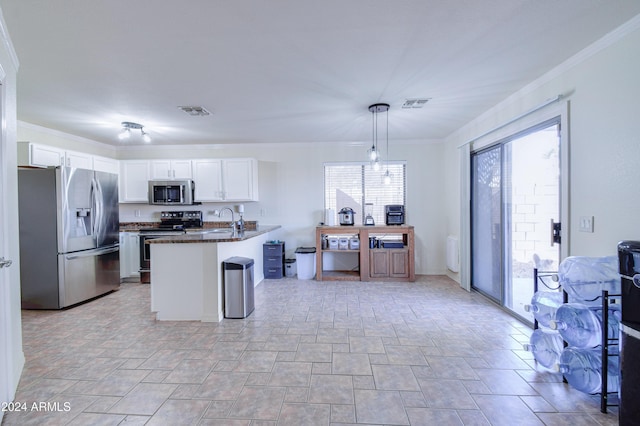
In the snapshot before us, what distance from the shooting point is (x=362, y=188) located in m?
5.41

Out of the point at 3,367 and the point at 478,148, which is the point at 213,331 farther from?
the point at 478,148

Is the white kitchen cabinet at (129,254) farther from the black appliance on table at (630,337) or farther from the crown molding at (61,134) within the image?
the black appliance on table at (630,337)

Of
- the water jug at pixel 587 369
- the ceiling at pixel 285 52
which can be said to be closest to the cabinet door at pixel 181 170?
the ceiling at pixel 285 52

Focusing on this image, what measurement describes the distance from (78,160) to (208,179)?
6.21ft

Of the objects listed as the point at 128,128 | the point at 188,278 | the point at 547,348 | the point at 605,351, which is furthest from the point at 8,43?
the point at 547,348

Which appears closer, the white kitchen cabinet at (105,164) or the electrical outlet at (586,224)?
the electrical outlet at (586,224)

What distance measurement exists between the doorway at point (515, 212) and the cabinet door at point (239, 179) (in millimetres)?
Answer: 3648

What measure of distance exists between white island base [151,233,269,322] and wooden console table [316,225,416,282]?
6.69 feet

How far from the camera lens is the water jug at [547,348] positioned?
215 centimetres

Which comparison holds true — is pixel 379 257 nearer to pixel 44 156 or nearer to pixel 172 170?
pixel 172 170

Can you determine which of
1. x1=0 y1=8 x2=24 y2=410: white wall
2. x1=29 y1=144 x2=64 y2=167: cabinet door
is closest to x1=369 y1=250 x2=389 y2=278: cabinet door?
x1=0 y1=8 x2=24 y2=410: white wall

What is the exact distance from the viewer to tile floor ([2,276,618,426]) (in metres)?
1.73

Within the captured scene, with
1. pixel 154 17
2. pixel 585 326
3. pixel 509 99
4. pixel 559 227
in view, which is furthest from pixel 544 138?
pixel 154 17

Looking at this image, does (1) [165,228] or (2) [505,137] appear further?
(1) [165,228]
